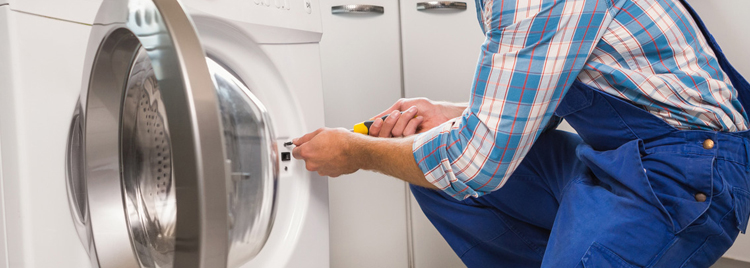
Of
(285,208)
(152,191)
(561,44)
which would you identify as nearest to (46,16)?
(152,191)

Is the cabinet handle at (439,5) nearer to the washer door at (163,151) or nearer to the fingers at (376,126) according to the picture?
the fingers at (376,126)

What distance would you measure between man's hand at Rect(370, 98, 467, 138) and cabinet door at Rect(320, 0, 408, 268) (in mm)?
235

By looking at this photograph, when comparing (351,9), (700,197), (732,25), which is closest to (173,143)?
(700,197)

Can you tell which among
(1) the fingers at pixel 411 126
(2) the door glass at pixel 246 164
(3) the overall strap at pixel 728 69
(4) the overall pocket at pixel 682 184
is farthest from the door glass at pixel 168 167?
(3) the overall strap at pixel 728 69

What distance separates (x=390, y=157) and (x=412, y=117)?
152 millimetres

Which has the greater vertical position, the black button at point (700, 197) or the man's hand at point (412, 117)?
the man's hand at point (412, 117)

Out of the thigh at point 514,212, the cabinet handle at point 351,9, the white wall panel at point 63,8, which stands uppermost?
the cabinet handle at point 351,9

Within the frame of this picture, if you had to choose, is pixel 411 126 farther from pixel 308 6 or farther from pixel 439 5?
pixel 439 5

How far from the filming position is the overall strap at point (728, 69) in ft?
2.76

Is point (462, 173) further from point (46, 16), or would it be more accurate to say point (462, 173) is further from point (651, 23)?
point (46, 16)

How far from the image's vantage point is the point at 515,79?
73 centimetres

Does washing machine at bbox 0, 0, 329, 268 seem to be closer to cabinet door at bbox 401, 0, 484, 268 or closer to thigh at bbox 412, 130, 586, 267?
thigh at bbox 412, 130, 586, 267

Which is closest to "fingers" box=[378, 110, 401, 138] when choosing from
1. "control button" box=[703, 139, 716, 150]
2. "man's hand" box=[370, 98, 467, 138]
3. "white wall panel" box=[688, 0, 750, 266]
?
"man's hand" box=[370, 98, 467, 138]

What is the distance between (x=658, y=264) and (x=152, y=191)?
646 mm
